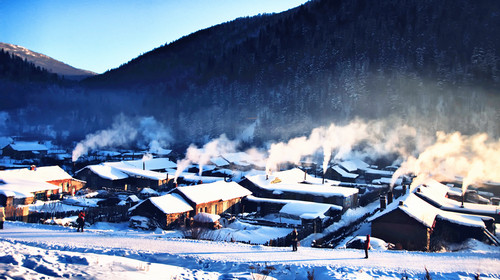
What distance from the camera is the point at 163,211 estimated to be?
26.4 meters

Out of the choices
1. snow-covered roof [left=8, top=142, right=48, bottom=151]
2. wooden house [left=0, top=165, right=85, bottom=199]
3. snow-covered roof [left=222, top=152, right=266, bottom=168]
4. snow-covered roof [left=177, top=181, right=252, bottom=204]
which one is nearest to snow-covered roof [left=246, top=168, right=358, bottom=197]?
snow-covered roof [left=177, top=181, right=252, bottom=204]

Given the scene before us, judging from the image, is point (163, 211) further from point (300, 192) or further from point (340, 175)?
point (340, 175)

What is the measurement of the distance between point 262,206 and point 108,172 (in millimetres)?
22366

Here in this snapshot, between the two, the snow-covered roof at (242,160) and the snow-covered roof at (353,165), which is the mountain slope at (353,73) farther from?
the snow-covered roof at (353,165)

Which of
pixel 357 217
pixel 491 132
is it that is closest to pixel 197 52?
pixel 491 132

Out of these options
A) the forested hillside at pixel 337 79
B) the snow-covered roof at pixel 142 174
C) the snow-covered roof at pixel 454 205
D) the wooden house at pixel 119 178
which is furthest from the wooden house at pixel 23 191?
the forested hillside at pixel 337 79

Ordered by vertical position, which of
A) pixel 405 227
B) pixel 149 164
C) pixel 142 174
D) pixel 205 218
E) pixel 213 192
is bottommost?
pixel 205 218

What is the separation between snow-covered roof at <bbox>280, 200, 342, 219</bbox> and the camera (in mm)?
29286

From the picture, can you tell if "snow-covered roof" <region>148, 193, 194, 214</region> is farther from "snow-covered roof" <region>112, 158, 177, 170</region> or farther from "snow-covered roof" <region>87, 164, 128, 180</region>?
"snow-covered roof" <region>112, 158, 177, 170</region>

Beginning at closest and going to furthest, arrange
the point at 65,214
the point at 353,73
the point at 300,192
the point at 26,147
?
the point at 65,214 → the point at 300,192 → the point at 26,147 → the point at 353,73

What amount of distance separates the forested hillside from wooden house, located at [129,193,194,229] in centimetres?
6362

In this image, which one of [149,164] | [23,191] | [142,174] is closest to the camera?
[23,191]

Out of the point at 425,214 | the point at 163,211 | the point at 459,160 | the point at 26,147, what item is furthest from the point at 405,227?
the point at 26,147

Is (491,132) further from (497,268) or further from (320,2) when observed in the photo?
(320,2)
